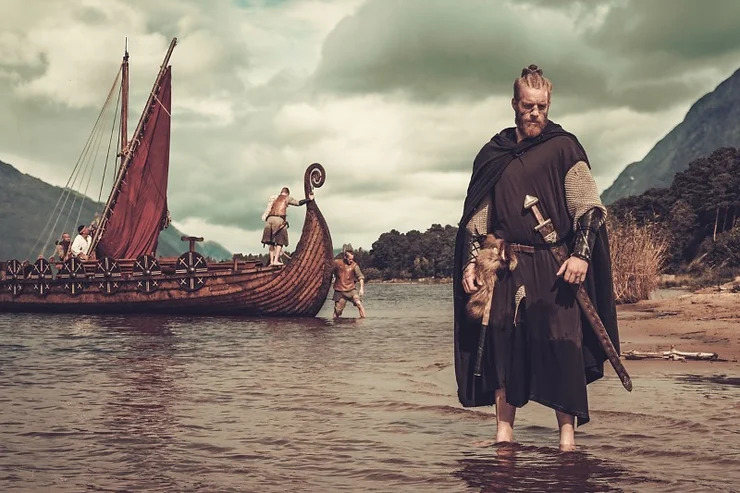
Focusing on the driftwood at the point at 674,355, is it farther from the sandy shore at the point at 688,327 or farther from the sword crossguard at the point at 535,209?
the sword crossguard at the point at 535,209

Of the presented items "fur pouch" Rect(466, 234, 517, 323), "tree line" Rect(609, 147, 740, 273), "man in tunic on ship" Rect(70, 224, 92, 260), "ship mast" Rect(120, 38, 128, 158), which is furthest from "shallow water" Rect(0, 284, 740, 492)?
"tree line" Rect(609, 147, 740, 273)

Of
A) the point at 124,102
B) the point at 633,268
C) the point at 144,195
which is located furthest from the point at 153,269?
the point at 633,268

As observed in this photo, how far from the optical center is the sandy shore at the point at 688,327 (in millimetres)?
10445

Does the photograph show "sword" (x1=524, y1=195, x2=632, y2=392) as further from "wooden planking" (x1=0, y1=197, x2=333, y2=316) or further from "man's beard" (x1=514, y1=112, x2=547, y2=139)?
"wooden planking" (x1=0, y1=197, x2=333, y2=316)

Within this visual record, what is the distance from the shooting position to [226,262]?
26.3 m

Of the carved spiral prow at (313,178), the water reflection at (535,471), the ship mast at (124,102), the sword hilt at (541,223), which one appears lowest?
the water reflection at (535,471)

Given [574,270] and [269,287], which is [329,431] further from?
[269,287]

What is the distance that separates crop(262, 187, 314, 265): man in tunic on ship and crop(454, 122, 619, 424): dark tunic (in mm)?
18152

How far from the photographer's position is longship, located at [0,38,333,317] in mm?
23581

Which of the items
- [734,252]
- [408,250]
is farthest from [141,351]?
[408,250]

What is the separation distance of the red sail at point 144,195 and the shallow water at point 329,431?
19057 millimetres

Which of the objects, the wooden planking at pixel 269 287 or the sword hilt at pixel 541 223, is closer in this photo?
the sword hilt at pixel 541 223

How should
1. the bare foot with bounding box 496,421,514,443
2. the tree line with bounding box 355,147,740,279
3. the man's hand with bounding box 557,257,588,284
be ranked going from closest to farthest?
the man's hand with bounding box 557,257,588,284, the bare foot with bounding box 496,421,514,443, the tree line with bounding box 355,147,740,279

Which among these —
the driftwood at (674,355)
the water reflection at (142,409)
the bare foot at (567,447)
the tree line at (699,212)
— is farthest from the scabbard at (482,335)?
the tree line at (699,212)
